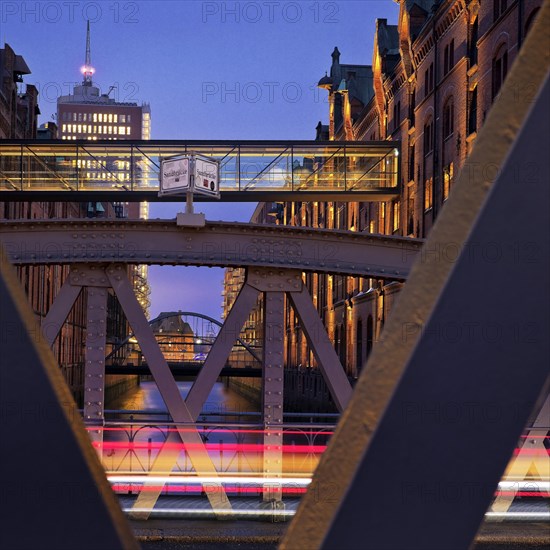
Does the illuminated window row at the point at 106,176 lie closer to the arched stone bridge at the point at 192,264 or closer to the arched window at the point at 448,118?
the arched window at the point at 448,118

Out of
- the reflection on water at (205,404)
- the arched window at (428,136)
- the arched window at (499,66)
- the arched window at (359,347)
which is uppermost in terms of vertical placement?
the arched window at (499,66)

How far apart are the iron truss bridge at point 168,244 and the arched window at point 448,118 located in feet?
70.2

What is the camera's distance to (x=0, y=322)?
1.35 metres

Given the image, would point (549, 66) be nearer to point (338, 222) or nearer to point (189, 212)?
point (189, 212)

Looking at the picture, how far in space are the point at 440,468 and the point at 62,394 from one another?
61 cm

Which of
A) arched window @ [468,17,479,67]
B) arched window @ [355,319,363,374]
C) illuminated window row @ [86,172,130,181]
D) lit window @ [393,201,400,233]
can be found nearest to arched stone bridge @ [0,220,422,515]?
arched window @ [468,17,479,67]

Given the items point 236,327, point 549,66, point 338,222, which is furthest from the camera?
point 338,222

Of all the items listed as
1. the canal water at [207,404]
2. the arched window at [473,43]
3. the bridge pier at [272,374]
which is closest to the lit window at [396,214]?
the arched window at [473,43]

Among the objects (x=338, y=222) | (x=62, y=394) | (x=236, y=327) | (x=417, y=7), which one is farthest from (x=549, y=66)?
(x=338, y=222)

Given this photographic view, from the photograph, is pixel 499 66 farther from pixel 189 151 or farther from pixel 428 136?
pixel 189 151

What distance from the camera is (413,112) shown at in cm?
3741

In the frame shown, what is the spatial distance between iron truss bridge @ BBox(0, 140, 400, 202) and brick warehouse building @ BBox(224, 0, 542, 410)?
2.34 meters

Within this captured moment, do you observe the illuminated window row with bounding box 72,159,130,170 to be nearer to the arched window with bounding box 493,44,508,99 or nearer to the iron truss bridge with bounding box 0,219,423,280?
the arched window with bounding box 493,44,508,99

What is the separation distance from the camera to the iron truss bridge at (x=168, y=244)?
10.6 metres
